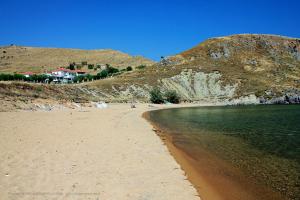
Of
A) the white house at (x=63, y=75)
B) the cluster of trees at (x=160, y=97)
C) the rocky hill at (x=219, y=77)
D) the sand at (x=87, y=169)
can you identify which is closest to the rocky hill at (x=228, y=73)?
the rocky hill at (x=219, y=77)

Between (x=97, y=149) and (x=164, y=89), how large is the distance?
303 ft

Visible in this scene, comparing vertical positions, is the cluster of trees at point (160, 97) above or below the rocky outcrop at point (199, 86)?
below

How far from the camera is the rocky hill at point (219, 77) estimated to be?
95.1 metres

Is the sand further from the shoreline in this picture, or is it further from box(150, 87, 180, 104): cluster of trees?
box(150, 87, 180, 104): cluster of trees

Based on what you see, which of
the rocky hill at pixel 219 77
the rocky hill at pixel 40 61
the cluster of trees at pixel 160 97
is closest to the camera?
the cluster of trees at pixel 160 97

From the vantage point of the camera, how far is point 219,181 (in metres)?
13.1

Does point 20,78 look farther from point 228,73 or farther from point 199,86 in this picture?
point 228,73

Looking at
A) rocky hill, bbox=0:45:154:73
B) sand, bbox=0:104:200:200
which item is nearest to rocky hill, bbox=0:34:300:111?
sand, bbox=0:104:200:200

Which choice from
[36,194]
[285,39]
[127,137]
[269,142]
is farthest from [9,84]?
[285,39]

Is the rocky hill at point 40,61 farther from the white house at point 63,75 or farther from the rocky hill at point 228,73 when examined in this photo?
the rocky hill at point 228,73

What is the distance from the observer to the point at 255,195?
1151 cm

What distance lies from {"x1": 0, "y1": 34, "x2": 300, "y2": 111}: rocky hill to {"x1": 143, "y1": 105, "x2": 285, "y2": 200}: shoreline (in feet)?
175

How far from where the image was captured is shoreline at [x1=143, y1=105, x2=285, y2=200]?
11.4 meters

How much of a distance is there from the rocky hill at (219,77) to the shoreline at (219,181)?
53373 millimetres
